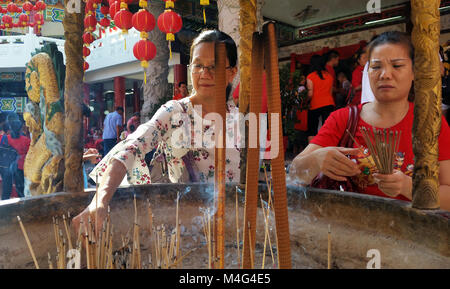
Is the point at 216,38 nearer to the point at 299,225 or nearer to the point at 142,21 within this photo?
the point at 299,225

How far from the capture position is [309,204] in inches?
35.6

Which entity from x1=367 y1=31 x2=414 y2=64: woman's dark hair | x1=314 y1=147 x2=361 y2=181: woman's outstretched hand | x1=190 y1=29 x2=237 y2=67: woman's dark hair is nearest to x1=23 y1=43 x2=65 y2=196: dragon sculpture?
x1=190 y1=29 x2=237 y2=67: woman's dark hair

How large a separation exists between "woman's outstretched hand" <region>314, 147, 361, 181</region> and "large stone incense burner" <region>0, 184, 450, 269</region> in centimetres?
13

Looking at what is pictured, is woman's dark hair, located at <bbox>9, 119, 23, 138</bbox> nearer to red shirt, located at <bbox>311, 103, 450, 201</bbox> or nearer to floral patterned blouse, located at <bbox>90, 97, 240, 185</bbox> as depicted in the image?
floral patterned blouse, located at <bbox>90, 97, 240, 185</bbox>

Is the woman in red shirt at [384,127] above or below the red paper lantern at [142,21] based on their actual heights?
below

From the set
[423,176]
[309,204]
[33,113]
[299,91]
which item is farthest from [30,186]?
[299,91]

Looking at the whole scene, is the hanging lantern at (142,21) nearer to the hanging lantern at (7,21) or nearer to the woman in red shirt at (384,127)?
the woman in red shirt at (384,127)

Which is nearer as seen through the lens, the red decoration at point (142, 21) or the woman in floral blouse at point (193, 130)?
the woman in floral blouse at point (193, 130)

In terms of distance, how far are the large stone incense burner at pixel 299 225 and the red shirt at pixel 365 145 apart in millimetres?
264

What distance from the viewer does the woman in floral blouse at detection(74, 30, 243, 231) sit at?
3.44ft

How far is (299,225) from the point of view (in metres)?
0.90

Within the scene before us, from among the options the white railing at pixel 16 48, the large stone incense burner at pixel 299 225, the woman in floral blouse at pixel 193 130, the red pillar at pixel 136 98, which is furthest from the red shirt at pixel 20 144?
the white railing at pixel 16 48

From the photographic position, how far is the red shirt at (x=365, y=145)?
0.93m

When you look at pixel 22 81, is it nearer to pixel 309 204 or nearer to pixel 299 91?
pixel 299 91
